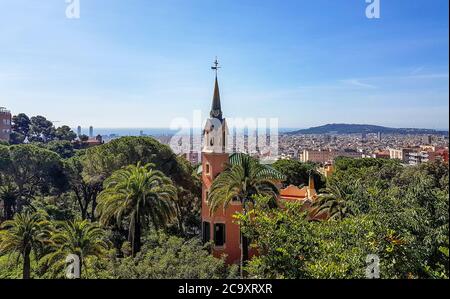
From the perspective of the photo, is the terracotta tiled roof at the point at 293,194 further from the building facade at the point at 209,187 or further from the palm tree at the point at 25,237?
the palm tree at the point at 25,237

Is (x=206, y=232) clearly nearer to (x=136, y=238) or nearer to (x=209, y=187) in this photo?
(x=209, y=187)

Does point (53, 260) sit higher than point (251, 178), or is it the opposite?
point (251, 178)

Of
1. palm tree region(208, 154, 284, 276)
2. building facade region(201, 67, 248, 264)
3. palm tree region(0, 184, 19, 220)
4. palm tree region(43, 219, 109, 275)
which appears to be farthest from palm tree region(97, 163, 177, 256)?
palm tree region(0, 184, 19, 220)

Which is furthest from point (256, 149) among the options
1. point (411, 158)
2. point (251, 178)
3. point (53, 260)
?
point (411, 158)

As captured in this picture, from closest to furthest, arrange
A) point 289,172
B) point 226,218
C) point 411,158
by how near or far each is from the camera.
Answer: point 226,218, point 289,172, point 411,158

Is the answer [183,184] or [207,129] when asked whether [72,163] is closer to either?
[183,184]
